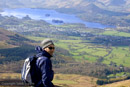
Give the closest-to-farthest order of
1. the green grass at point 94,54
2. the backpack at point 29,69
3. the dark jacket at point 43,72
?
the dark jacket at point 43,72 → the backpack at point 29,69 → the green grass at point 94,54

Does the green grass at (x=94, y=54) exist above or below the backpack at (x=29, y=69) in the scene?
below

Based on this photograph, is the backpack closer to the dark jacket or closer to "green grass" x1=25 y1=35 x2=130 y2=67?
the dark jacket

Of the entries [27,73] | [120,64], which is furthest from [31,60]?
[120,64]

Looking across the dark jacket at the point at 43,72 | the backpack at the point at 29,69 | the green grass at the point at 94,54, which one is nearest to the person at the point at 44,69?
the dark jacket at the point at 43,72

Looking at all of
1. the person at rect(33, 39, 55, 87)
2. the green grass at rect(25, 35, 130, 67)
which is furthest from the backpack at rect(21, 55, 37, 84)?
the green grass at rect(25, 35, 130, 67)

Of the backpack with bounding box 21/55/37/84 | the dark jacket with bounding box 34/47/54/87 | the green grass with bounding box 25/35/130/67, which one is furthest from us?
the green grass with bounding box 25/35/130/67

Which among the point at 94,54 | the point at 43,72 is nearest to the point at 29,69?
the point at 43,72

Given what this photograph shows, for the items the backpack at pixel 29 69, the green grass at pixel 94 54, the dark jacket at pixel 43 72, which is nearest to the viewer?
the dark jacket at pixel 43 72

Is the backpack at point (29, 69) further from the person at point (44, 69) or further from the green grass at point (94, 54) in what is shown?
the green grass at point (94, 54)

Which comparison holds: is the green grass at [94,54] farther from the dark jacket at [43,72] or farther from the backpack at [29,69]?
the backpack at [29,69]

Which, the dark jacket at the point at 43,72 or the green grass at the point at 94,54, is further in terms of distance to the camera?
the green grass at the point at 94,54

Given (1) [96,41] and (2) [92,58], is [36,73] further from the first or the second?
(1) [96,41]

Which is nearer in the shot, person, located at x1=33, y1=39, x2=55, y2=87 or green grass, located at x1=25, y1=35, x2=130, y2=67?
person, located at x1=33, y1=39, x2=55, y2=87

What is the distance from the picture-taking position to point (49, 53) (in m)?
8.06
